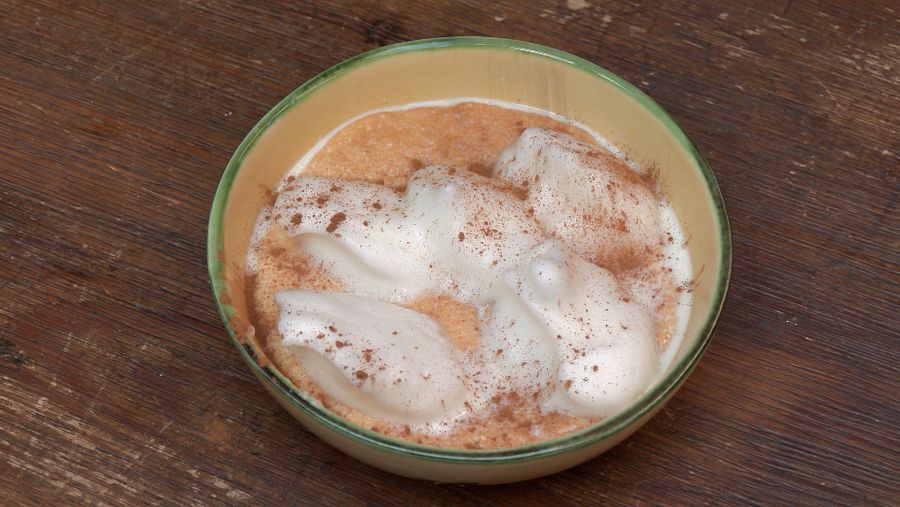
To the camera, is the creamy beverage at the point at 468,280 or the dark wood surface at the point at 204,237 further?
the dark wood surface at the point at 204,237

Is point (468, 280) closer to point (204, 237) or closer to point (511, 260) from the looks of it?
point (511, 260)

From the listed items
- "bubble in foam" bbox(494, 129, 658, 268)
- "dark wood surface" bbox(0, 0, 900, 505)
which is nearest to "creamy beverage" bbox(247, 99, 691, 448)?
"bubble in foam" bbox(494, 129, 658, 268)

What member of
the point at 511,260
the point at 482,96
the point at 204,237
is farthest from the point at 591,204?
the point at 204,237

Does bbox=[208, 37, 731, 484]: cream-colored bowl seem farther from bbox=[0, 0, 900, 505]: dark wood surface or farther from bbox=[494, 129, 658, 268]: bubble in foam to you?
bbox=[0, 0, 900, 505]: dark wood surface

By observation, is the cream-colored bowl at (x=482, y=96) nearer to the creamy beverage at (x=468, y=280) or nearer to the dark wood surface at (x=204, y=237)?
the creamy beverage at (x=468, y=280)

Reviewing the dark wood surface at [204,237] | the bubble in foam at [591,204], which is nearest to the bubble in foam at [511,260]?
the bubble in foam at [591,204]
